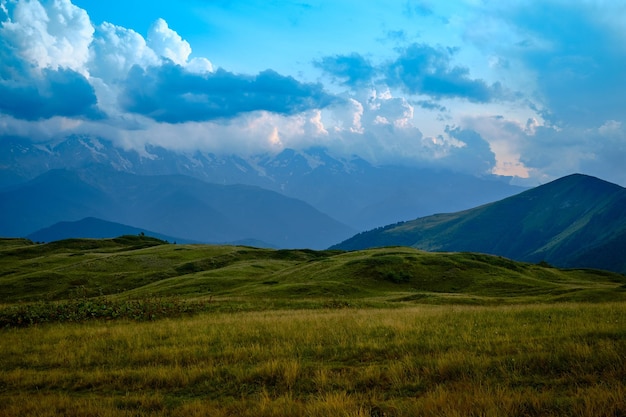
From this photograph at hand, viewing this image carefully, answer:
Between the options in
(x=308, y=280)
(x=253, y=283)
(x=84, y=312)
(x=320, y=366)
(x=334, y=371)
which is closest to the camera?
(x=334, y=371)

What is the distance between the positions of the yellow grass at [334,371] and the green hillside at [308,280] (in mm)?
20986

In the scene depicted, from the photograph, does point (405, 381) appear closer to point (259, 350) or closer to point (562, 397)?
point (562, 397)

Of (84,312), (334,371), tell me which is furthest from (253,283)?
(334,371)

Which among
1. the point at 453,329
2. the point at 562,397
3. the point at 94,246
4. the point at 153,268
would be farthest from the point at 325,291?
the point at 94,246

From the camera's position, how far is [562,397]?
30.2 feet

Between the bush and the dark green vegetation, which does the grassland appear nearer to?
the bush

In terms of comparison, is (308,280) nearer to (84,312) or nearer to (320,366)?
(84,312)

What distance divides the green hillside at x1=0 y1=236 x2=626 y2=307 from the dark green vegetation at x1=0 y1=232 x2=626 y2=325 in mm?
142

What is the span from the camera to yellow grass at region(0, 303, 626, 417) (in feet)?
30.7

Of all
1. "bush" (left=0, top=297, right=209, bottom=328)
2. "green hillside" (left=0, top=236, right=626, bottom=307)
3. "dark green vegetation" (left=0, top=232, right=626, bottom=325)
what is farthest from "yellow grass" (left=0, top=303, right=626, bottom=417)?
"green hillside" (left=0, top=236, right=626, bottom=307)

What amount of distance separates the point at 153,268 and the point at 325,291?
157 feet

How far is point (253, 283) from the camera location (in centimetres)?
6144

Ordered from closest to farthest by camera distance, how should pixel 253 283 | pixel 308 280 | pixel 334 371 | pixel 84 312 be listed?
1. pixel 334 371
2. pixel 84 312
3. pixel 253 283
4. pixel 308 280

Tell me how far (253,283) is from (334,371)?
49917 millimetres
